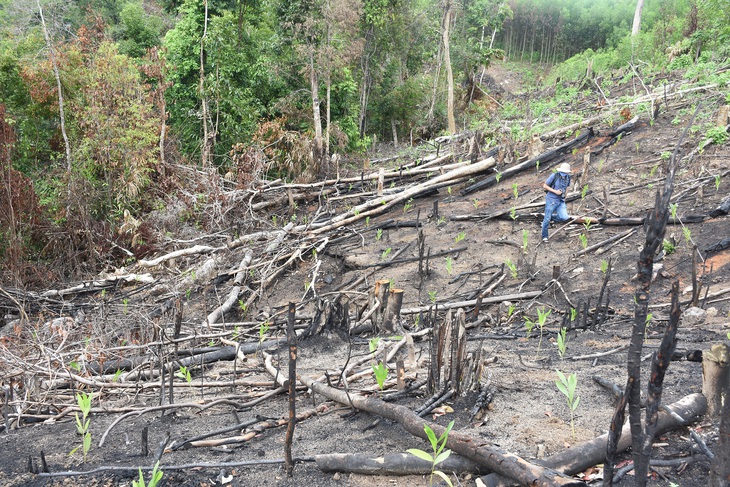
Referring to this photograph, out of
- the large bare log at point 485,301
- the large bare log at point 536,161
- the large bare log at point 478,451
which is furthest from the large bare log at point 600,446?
the large bare log at point 536,161

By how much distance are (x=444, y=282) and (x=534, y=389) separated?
4.58 metres

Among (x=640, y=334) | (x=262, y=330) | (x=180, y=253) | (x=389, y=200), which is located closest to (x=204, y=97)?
(x=180, y=253)

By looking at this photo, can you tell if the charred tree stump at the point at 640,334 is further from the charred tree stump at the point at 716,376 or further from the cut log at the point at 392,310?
the cut log at the point at 392,310

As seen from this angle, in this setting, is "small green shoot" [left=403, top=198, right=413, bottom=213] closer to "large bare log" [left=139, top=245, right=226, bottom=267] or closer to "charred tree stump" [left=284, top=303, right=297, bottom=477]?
"large bare log" [left=139, top=245, right=226, bottom=267]

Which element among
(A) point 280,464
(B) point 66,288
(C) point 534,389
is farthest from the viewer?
(B) point 66,288

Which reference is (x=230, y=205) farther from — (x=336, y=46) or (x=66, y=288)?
(x=336, y=46)

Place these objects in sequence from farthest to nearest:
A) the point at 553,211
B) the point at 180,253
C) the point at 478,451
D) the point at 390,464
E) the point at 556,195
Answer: the point at 180,253 < the point at 553,211 < the point at 556,195 < the point at 390,464 < the point at 478,451

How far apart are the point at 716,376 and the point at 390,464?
1.88 m

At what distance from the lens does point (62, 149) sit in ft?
50.5

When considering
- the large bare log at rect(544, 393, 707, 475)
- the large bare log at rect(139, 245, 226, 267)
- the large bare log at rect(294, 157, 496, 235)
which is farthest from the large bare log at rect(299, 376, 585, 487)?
the large bare log at rect(139, 245, 226, 267)

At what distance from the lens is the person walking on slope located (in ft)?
28.6

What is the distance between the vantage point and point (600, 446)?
9.03ft

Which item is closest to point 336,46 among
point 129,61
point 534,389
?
point 129,61

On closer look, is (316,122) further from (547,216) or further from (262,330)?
(262,330)
